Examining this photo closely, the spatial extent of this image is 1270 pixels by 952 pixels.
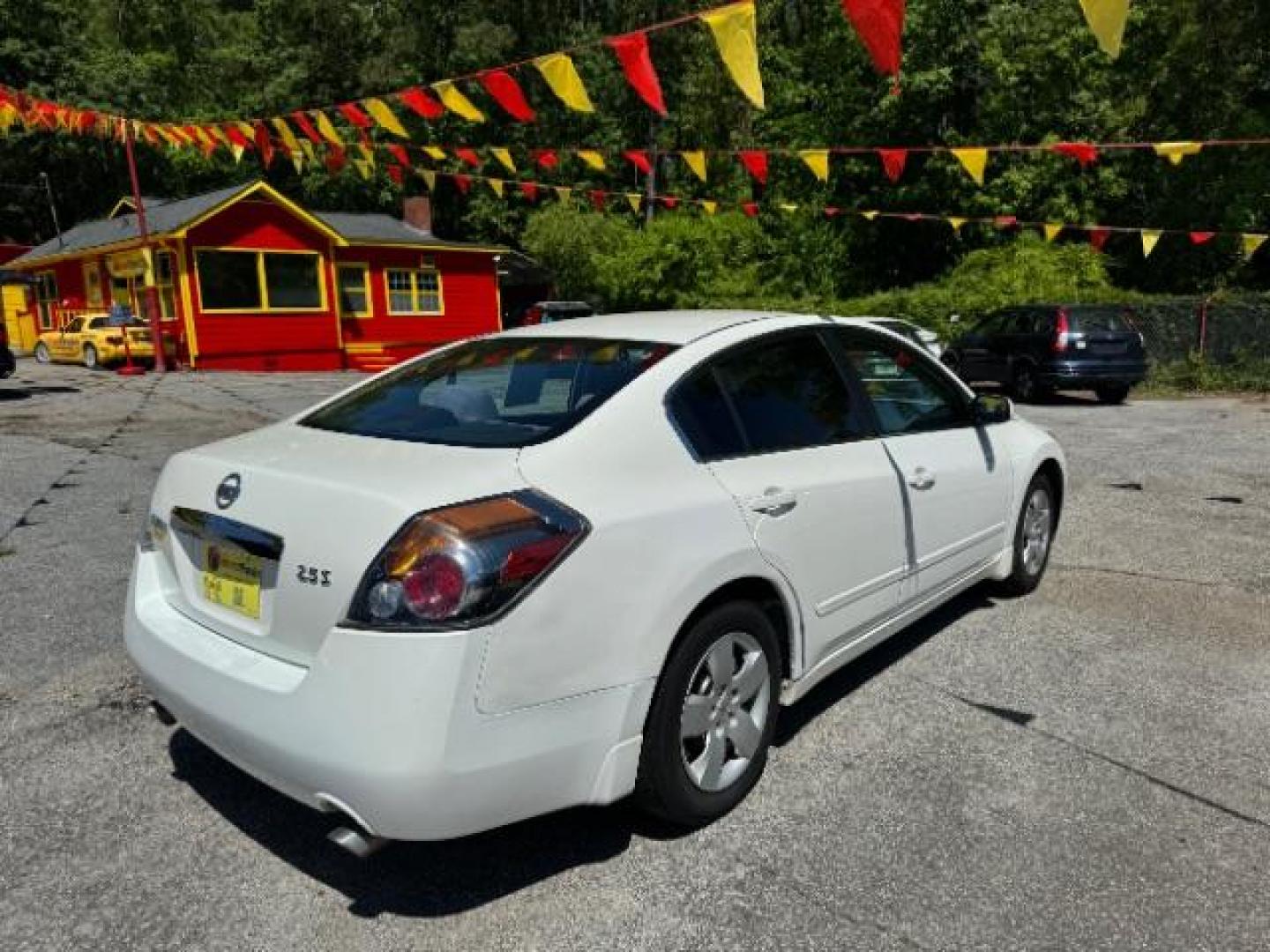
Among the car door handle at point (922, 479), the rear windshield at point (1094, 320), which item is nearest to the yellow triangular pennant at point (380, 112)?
the car door handle at point (922, 479)

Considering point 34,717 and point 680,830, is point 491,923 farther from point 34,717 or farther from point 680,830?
point 34,717

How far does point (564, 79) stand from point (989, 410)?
6.01m

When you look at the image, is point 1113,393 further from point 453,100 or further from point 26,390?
point 26,390

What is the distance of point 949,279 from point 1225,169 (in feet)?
30.1

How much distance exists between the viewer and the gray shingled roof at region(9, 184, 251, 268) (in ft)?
75.9

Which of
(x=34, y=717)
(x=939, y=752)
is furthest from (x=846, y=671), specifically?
(x=34, y=717)

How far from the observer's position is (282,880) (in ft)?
8.50

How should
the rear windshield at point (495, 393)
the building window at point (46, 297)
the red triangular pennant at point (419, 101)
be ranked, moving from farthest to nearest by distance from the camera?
the building window at point (46, 297)
the red triangular pennant at point (419, 101)
the rear windshield at point (495, 393)

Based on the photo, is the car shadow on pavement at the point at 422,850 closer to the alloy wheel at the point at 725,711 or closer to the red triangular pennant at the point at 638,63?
the alloy wheel at the point at 725,711

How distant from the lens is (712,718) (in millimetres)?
2816

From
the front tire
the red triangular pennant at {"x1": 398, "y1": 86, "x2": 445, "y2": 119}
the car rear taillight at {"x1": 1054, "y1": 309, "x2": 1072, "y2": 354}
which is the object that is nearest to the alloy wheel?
the front tire

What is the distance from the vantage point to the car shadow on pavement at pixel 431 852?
2535mm

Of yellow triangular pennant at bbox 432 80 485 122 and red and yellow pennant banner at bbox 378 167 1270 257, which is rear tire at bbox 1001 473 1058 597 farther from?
red and yellow pennant banner at bbox 378 167 1270 257

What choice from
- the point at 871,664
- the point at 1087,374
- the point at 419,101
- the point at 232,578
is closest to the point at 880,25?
the point at 871,664
